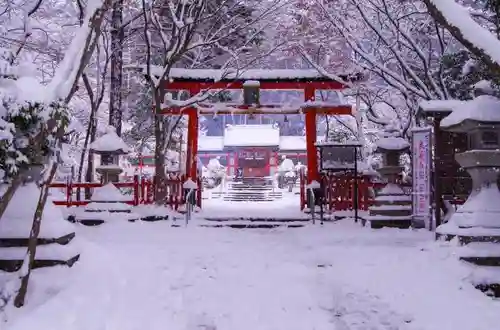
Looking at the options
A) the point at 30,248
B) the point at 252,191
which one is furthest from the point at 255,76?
the point at 252,191

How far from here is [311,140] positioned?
17.7m

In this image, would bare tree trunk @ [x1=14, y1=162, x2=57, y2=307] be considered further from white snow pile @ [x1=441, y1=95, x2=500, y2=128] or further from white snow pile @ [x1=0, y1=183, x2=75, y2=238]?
white snow pile @ [x1=441, y1=95, x2=500, y2=128]

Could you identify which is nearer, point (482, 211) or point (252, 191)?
point (482, 211)

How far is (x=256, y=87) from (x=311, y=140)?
9.29ft

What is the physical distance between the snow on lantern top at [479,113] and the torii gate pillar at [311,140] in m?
9.54

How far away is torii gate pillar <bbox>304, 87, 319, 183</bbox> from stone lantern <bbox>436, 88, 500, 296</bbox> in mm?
9398

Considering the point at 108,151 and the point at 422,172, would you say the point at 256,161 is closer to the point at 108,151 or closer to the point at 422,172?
the point at 108,151

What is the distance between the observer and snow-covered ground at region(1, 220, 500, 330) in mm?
4961

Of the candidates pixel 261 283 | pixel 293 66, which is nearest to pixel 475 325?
pixel 261 283

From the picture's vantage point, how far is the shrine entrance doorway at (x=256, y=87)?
55.5 ft

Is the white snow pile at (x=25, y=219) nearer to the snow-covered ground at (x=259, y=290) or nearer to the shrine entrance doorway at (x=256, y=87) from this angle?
the snow-covered ground at (x=259, y=290)

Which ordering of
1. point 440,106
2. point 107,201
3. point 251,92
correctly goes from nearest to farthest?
point 440,106
point 107,201
point 251,92

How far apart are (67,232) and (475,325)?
5.05 m

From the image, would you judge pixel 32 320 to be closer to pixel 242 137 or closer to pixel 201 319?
pixel 201 319
